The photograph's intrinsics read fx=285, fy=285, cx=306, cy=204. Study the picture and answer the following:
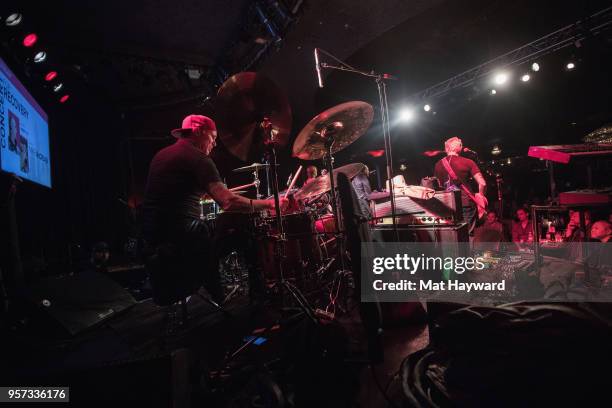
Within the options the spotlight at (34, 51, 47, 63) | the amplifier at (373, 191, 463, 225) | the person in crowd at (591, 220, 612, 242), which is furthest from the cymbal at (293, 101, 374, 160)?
the spotlight at (34, 51, 47, 63)

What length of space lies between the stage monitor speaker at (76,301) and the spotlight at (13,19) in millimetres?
3826

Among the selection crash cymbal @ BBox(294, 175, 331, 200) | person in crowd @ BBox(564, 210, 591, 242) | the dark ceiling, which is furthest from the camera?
the dark ceiling

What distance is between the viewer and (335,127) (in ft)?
9.85

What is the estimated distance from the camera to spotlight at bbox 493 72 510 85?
677 cm

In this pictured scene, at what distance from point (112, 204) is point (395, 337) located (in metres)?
8.65

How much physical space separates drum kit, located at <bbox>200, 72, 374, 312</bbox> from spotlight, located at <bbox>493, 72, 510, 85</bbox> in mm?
5734

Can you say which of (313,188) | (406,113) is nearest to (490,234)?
(406,113)

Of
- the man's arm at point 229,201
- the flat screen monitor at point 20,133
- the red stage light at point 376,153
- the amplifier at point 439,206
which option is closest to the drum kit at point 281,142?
the man's arm at point 229,201

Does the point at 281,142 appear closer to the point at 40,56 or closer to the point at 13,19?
the point at 13,19

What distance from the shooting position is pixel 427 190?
358cm

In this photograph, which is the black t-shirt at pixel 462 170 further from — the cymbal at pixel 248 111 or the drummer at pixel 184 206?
the drummer at pixel 184 206

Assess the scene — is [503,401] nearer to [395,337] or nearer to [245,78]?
[395,337]

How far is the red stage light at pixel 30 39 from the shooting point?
4.52m

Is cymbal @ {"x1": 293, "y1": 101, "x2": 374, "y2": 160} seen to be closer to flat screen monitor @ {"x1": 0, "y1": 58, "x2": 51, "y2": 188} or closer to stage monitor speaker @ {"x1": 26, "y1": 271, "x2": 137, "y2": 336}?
stage monitor speaker @ {"x1": 26, "y1": 271, "x2": 137, "y2": 336}
